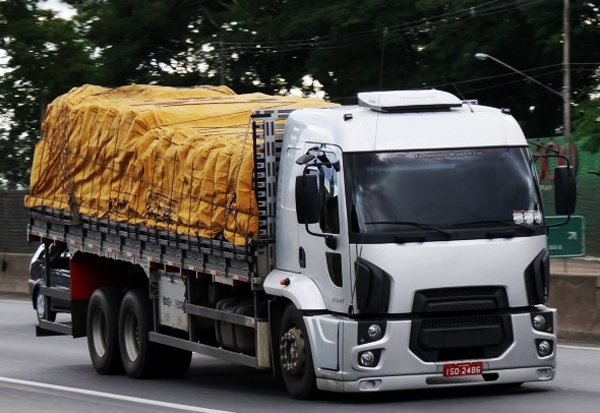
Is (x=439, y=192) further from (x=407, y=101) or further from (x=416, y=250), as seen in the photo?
(x=407, y=101)

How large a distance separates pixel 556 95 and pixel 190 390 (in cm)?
4477

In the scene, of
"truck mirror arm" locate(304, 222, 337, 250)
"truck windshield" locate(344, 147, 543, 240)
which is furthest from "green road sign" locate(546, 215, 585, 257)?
"truck mirror arm" locate(304, 222, 337, 250)

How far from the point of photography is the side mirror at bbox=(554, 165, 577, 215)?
12.4m

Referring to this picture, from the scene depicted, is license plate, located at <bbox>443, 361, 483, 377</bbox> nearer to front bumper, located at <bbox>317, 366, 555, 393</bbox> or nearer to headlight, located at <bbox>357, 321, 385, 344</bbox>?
front bumper, located at <bbox>317, 366, 555, 393</bbox>

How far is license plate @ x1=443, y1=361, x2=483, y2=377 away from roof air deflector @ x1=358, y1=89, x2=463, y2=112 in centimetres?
228

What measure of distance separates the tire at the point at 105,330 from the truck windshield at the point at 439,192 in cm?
525

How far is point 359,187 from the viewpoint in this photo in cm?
1200

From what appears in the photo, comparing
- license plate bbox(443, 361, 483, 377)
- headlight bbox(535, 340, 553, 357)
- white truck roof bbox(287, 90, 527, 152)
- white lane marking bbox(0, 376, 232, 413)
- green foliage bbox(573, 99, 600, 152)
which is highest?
green foliage bbox(573, 99, 600, 152)

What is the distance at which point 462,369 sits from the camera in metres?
11.9

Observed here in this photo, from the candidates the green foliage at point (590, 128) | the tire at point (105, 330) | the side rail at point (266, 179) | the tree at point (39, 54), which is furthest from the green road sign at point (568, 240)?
the tree at point (39, 54)

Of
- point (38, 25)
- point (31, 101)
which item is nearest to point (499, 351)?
point (38, 25)

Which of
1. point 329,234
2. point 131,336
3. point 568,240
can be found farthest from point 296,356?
point 568,240

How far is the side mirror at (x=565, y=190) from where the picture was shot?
12.4 metres

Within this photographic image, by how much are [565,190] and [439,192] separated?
1.16 metres
